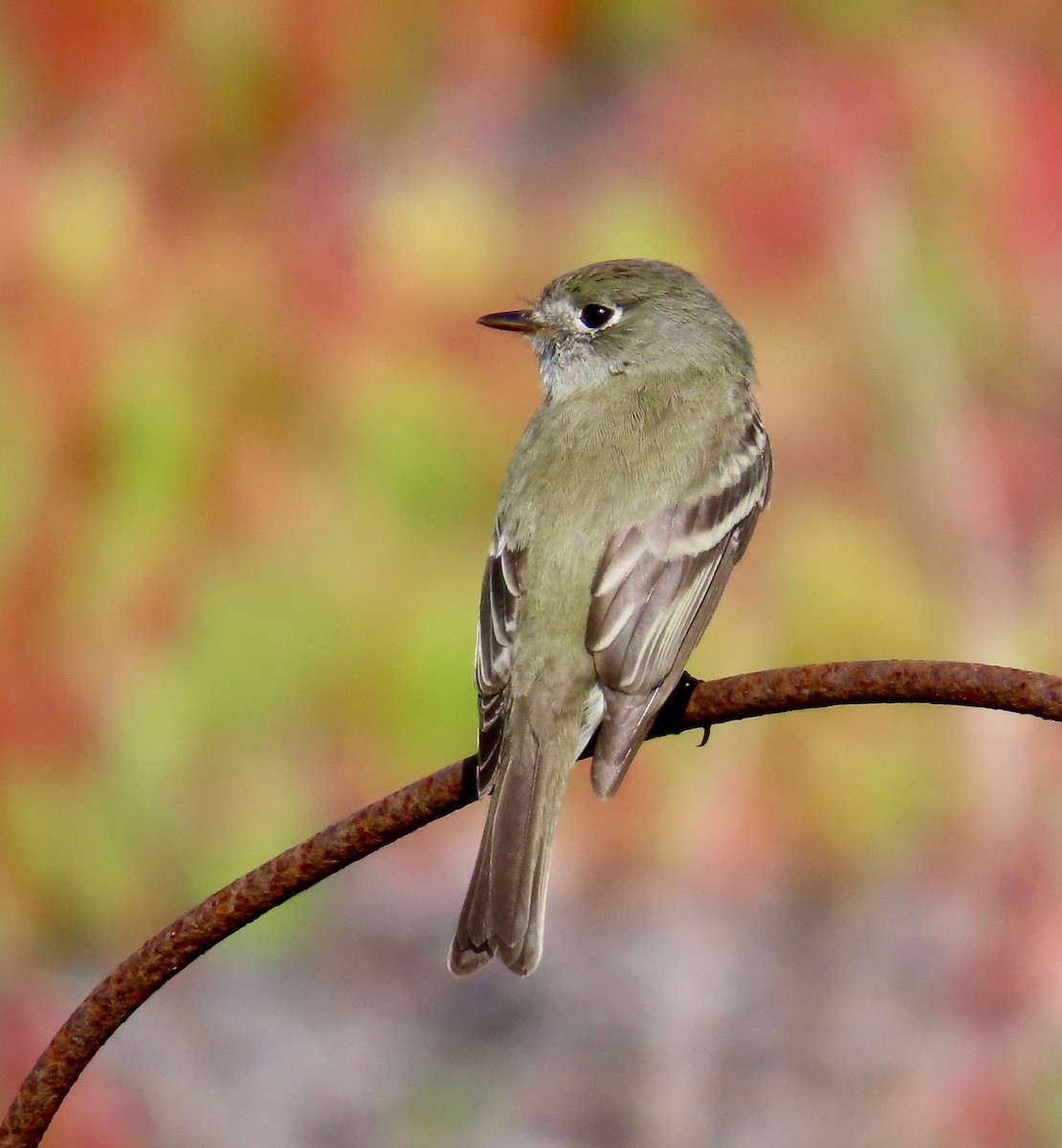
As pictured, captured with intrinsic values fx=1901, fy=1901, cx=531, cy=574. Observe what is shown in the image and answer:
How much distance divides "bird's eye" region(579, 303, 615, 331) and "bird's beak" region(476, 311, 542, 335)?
0.09 meters

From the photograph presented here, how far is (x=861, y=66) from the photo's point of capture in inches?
199

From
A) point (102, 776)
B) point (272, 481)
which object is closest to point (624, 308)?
point (272, 481)

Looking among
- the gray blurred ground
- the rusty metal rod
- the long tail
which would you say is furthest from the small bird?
the gray blurred ground

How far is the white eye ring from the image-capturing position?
3.39m

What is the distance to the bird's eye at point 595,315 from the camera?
11.1 feet

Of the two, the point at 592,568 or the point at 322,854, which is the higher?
the point at 322,854

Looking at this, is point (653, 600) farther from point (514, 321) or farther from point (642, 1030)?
point (642, 1030)

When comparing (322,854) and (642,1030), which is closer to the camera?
(322,854)

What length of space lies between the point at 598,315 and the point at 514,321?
0.57 feet

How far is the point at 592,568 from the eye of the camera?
267 centimetres

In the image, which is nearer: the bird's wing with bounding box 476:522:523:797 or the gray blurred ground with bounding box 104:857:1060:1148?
the bird's wing with bounding box 476:522:523:797

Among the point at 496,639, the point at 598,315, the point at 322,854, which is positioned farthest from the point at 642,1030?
the point at 322,854

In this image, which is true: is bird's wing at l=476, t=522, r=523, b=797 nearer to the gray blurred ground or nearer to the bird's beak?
the bird's beak

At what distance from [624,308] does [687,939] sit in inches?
78.7
